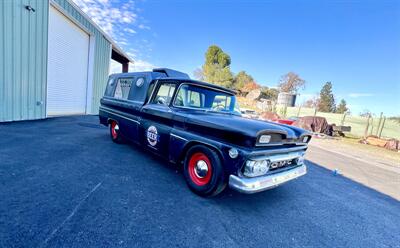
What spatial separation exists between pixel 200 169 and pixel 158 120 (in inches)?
53.8

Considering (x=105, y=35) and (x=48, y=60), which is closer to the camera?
(x=48, y=60)

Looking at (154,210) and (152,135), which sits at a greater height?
(152,135)

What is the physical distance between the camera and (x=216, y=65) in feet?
132

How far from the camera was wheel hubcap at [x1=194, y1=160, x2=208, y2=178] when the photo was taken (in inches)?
115

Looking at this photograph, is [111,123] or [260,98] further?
[260,98]

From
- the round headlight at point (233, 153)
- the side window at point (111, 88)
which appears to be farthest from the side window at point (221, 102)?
the side window at point (111, 88)

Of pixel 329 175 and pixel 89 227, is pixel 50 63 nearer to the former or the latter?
pixel 89 227

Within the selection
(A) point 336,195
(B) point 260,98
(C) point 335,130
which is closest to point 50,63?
(A) point 336,195

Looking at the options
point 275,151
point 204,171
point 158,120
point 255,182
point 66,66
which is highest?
point 66,66

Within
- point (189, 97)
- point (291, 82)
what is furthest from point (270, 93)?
point (189, 97)

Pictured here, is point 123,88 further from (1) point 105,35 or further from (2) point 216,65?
(2) point 216,65

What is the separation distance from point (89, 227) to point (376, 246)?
137 inches

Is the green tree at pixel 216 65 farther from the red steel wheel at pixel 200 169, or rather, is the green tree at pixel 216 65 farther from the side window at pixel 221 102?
the red steel wheel at pixel 200 169

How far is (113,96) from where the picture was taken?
5477mm
